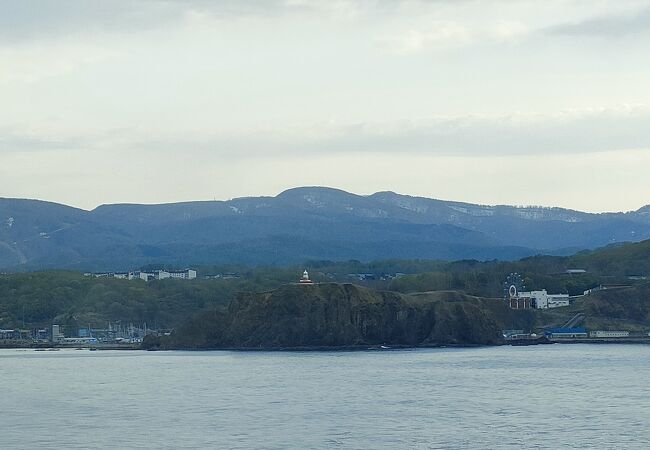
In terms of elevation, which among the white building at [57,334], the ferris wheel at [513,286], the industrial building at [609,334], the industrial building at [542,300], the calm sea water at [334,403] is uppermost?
the ferris wheel at [513,286]

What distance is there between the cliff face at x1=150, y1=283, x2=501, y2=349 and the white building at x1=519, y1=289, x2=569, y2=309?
24.2 m

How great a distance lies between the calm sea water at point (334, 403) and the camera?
165ft

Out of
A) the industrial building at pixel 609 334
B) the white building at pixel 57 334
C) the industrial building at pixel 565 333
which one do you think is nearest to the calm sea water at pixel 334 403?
the industrial building at pixel 609 334

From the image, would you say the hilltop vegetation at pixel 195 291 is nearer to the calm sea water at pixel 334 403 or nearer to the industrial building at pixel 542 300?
the industrial building at pixel 542 300

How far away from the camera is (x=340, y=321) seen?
122 m

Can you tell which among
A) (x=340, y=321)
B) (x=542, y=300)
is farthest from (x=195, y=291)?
(x=340, y=321)

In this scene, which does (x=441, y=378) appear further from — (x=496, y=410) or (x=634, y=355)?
(x=634, y=355)

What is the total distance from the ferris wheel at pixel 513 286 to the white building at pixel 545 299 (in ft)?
4.71

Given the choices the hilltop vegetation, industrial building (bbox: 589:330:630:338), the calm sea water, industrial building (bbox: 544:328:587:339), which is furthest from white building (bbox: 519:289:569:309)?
the calm sea water

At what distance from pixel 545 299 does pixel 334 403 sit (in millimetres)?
91987

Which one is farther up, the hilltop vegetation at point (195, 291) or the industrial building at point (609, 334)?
the hilltop vegetation at point (195, 291)

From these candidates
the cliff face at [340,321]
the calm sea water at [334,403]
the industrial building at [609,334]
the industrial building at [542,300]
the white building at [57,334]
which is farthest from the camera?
the white building at [57,334]

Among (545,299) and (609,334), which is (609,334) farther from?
(545,299)

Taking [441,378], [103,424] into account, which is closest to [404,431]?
[103,424]
